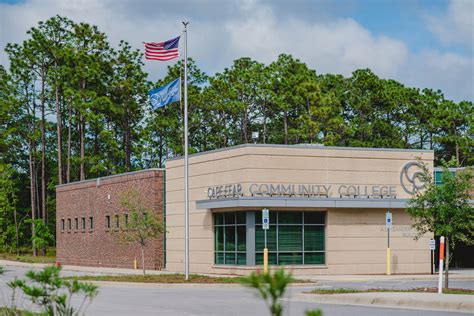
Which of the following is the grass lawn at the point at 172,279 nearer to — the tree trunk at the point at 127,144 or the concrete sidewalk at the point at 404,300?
the concrete sidewalk at the point at 404,300

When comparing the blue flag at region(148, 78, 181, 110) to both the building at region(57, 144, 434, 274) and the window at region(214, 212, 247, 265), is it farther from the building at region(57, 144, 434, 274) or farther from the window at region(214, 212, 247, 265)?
the window at region(214, 212, 247, 265)

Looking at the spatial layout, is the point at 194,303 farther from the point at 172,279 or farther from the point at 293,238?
the point at 293,238

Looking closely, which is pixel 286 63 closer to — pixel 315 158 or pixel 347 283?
pixel 315 158

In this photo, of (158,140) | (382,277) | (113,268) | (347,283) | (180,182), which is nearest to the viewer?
(347,283)

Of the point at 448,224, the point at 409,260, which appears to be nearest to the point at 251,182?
the point at 409,260

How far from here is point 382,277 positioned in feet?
122

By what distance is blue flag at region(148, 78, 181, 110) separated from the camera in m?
36.2

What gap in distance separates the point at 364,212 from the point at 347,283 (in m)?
7.30

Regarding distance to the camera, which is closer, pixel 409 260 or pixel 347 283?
pixel 347 283

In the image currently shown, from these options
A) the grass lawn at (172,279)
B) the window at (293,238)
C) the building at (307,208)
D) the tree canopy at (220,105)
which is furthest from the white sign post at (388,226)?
the tree canopy at (220,105)

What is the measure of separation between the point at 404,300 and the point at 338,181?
18.3 meters

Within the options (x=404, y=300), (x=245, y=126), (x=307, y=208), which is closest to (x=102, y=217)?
(x=307, y=208)

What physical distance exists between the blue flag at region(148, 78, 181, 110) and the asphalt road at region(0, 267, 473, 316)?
8.36 m

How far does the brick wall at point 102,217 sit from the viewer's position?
151 feet
